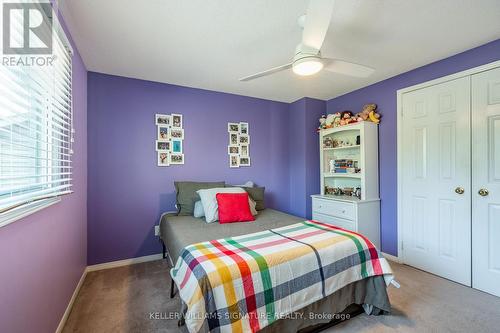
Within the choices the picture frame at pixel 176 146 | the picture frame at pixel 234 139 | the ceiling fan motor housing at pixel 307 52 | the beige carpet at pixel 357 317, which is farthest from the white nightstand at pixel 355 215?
the picture frame at pixel 176 146

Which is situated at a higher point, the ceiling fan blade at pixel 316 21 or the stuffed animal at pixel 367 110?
the ceiling fan blade at pixel 316 21

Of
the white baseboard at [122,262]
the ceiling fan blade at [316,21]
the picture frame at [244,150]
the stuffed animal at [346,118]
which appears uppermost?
the ceiling fan blade at [316,21]

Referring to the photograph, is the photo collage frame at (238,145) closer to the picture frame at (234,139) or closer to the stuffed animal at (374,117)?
the picture frame at (234,139)

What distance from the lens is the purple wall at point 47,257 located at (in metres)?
1.01

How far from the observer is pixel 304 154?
3660 millimetres

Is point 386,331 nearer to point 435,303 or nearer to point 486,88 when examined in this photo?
point 435,303

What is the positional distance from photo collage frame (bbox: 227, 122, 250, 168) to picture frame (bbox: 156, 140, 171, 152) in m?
0.87

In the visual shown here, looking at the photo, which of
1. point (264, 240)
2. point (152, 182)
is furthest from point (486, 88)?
point (152, 182)

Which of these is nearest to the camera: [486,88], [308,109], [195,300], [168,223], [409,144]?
[195,300]

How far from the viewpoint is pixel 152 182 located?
292 centimetres

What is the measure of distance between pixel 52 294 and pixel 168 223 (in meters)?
1.03

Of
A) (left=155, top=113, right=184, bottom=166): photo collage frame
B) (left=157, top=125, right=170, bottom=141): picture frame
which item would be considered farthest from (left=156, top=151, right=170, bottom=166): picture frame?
(left=157, top=125, right=170, bottom=141): picture frame

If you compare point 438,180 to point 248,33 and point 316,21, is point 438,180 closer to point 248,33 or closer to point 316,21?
point 316,21

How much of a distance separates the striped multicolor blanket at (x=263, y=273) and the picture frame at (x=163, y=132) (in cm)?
183
